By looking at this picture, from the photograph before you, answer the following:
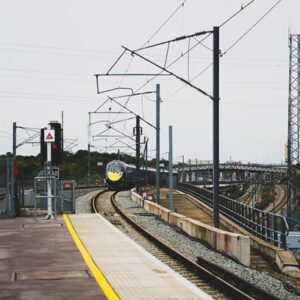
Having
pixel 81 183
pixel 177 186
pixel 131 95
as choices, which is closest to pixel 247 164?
pixel 81 183

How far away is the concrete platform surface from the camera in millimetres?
9414

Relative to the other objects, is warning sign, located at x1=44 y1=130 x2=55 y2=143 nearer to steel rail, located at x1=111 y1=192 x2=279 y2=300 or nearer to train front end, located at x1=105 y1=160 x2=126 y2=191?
steel rail, located at x1=111 y1=192 x2=279 y2=300

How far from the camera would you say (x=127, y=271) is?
11594 mm

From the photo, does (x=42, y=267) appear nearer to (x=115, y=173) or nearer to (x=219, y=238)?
(x=219, y=238)

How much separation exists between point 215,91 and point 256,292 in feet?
30.0

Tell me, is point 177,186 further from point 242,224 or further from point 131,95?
point 242,224

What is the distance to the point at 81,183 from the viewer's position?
8650cm

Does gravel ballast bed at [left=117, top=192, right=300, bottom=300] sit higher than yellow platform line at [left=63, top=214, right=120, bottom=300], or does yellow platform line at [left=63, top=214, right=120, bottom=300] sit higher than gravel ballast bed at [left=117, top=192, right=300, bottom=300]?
yellow platform line at [left=63, top=214, right=120, bottom=300]

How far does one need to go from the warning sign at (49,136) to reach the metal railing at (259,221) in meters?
8.18

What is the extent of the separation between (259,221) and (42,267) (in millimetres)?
13078

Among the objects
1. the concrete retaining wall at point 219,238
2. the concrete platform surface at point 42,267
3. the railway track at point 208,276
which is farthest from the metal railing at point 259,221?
the concrete platform surface at point 42,267

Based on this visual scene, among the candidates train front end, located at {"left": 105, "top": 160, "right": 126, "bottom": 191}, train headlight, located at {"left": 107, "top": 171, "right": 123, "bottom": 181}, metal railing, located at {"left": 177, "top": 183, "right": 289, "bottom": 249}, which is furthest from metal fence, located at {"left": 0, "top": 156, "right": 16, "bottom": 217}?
train headlight, located at {"left": 107, "top": 171, "right": 123, "bottom": 181}

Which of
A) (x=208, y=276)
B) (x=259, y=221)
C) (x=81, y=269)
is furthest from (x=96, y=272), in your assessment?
(x=259, y=221)

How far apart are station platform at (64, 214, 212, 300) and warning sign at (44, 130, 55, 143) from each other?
4.99 m
